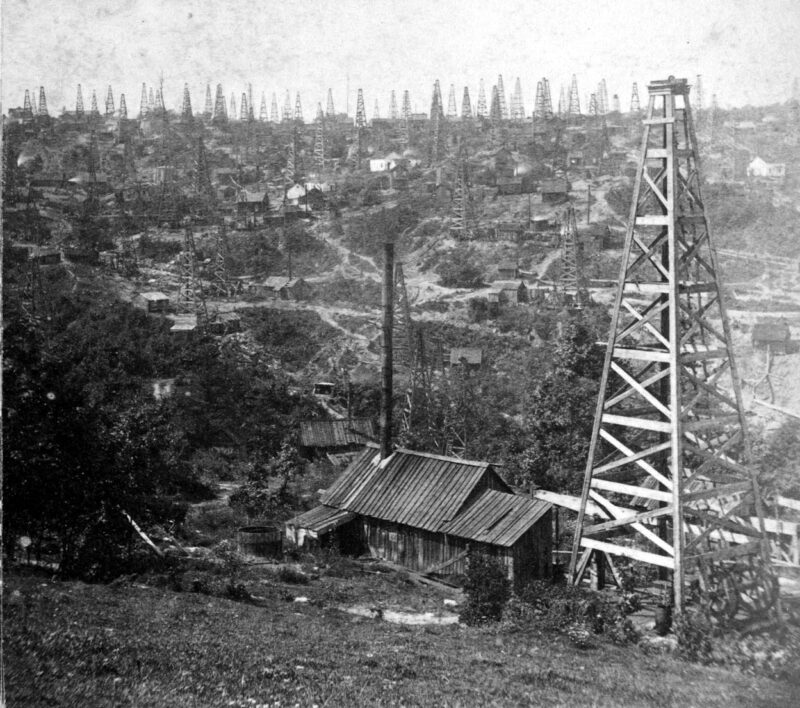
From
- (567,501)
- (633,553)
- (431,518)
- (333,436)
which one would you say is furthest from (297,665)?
(333,436)

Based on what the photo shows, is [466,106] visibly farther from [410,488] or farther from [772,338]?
[410,488]

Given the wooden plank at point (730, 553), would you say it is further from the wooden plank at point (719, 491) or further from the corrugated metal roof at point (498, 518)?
the corrugated metal roof at point (498, 518)

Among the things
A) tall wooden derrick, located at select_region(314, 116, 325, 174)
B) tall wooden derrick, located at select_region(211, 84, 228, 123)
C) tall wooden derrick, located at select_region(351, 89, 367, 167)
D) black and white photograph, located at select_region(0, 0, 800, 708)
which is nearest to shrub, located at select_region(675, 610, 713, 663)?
black and white photograph, located at select_region(0, 0, 800, 708)

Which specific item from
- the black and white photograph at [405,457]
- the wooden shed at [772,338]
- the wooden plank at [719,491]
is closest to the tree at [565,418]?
the black and white photograph at [405,457]

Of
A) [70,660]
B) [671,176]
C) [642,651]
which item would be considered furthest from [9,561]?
[671,176]

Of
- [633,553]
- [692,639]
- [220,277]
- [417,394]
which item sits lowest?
[417,394]
